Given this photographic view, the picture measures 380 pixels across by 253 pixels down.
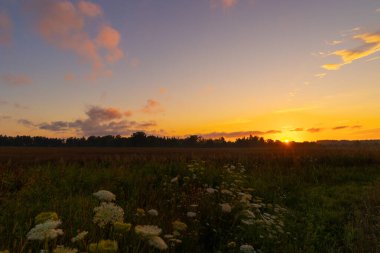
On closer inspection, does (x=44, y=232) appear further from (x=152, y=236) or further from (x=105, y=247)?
(x=152, y=236)

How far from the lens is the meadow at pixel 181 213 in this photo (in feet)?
15.0

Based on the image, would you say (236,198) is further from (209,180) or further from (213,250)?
(209,180)

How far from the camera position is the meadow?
458 cm

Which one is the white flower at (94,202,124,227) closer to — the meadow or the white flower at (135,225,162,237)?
the meadow

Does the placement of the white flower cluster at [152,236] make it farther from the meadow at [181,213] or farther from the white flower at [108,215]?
the white flower at [108,215]

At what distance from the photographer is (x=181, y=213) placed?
755 cm

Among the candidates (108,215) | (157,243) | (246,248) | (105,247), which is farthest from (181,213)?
(105,247)

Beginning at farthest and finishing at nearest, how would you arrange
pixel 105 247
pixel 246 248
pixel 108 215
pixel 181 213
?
1. pixel 181 213
2. pixel 246 248
3. pixel 108 215
4. pixel 105 247

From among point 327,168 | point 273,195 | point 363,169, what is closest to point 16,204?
point 273,195

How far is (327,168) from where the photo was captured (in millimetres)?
17234

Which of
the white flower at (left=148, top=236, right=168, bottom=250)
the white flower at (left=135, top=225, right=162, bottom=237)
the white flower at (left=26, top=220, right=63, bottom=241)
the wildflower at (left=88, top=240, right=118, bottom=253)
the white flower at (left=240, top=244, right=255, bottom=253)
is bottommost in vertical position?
the white flower at (left=240, top=244, right=255, bottom=253)

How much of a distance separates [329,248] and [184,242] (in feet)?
10.1

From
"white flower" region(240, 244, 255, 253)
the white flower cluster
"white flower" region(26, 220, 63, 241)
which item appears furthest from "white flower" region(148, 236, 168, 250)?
"white flower" region(240, 244, 255, 253)

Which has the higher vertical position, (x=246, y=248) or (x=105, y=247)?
(x=105, y=247)
